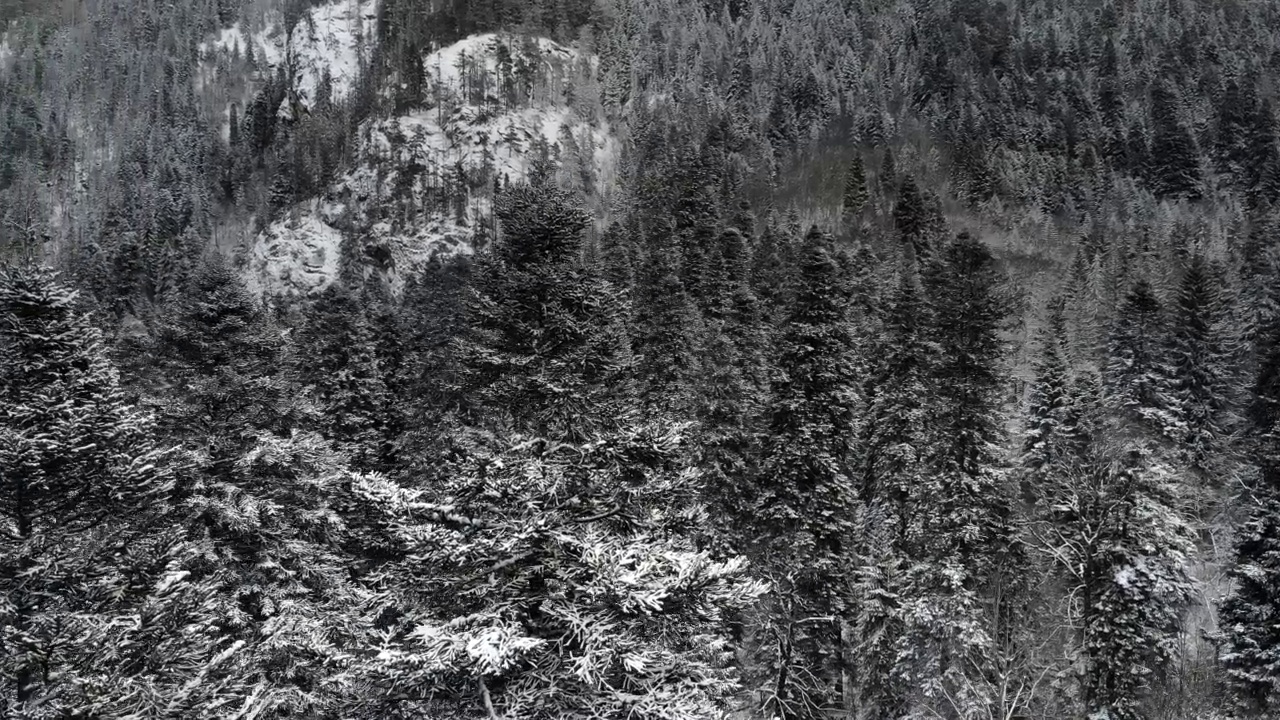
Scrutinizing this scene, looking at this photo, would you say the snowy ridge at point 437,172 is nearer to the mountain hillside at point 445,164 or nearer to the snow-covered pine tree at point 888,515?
the mountain hillside at point 445,164

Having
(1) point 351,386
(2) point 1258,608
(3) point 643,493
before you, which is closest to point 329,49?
(1) point 351,386

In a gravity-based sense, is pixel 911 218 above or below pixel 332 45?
below

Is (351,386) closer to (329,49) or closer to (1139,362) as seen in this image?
(1139,362)

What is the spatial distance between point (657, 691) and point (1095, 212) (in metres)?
111

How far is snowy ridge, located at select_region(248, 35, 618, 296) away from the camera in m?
127

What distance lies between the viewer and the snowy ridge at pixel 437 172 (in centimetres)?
12706

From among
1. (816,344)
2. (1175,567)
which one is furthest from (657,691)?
(1175,567)

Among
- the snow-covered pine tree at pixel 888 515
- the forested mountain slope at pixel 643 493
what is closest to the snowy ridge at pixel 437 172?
the forested mountain slope at pixel 643 493

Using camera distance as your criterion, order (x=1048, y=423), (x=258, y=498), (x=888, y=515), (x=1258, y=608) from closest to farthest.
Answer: (x=258, y=498) < (x=1258, y=608) < (x=888, y=515) < (x=1048, y=423)

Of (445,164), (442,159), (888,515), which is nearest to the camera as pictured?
(888,515)

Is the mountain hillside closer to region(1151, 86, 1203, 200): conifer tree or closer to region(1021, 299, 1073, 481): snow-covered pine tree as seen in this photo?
→ region(1151, 86, 1203, 200): conifer tree

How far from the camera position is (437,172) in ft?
451

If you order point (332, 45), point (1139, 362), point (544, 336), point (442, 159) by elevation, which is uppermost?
point (332, 45)

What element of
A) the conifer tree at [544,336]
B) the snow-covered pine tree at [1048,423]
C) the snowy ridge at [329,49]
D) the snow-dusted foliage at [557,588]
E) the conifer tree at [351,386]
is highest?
the snowy ridge at [329,49]
